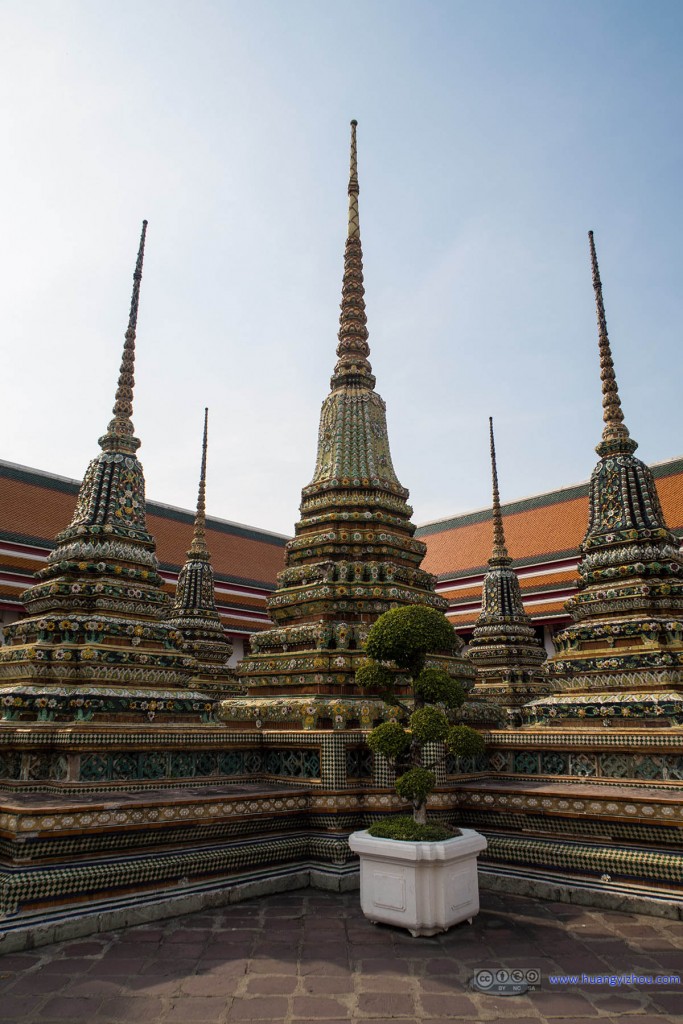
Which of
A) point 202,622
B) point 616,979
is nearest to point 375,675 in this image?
point 616,979

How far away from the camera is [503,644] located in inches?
568

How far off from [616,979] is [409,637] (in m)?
2.62

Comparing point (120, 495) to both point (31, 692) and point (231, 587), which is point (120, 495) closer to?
point (31, 692)

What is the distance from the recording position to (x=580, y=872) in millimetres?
5852

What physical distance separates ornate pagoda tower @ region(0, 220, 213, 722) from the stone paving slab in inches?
96.1

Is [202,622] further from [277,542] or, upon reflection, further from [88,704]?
[277,542]

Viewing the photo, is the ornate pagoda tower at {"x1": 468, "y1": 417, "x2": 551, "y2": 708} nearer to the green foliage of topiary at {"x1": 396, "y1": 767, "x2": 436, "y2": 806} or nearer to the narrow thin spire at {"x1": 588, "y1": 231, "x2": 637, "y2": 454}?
the narrow thin spire at {"x1": 588, "y1": 231, "x2": 637, "y2": 454}

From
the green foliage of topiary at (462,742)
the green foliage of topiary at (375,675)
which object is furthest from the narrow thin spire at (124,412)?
the green foliage of topiary at (462,742)

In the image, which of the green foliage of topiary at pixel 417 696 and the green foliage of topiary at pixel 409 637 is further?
the green foliage of topiary at pixel 409 637

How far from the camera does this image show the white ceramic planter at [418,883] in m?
4.77

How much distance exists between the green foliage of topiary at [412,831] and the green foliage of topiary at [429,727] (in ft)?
1.99

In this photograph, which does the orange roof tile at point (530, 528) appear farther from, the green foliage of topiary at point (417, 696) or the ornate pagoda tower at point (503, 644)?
the green foliage of topiary at point (417, 696)

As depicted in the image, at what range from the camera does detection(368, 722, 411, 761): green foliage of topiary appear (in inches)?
217

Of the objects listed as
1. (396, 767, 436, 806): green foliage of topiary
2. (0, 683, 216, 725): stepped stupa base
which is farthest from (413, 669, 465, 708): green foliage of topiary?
(0, 683, 216, 725): stepped stupa base
